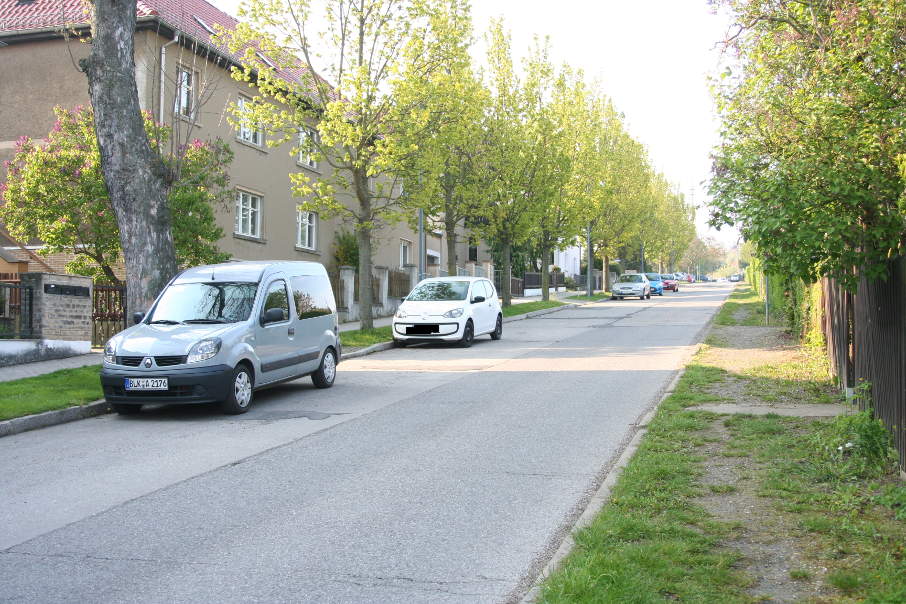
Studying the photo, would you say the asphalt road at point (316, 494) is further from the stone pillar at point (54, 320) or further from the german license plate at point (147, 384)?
the stone pillar at point (54, 320)

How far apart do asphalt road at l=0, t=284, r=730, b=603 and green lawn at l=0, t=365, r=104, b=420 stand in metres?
0.54

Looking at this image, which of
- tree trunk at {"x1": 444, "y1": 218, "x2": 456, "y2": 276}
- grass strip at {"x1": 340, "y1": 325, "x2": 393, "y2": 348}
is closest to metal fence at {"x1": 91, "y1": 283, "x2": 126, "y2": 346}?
grass strip at {"x1": 340, "y1": 325, "x2": 393, "y2": 348}

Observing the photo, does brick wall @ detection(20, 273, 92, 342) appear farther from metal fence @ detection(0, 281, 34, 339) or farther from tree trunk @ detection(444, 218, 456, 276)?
tree trunk @ detection(444, 218, 456, 276)

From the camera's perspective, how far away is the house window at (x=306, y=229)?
3075 cm

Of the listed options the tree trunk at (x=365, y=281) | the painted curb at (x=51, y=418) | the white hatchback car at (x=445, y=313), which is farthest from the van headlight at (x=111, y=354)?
the tree trunk at (x=365, y=281)

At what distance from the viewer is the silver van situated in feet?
33.3

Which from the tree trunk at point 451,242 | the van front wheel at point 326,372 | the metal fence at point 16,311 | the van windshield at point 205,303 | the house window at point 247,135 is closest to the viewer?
the van windshield at point 205,303

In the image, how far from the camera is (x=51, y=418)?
10.1 m

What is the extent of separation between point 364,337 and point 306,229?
459 inches

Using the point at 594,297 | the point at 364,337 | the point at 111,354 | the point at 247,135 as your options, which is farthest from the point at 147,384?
the point at 594,297

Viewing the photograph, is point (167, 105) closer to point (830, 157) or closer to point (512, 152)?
point (512, 152)

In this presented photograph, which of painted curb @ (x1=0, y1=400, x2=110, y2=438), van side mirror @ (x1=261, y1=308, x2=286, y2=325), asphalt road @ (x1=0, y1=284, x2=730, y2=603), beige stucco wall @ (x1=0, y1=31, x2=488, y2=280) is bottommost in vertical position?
asphalt road @ (x1=0, y1=284, x2=730, y2=603)

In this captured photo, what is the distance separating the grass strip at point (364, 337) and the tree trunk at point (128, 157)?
21.4ft

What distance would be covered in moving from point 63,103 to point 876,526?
23580 mm
